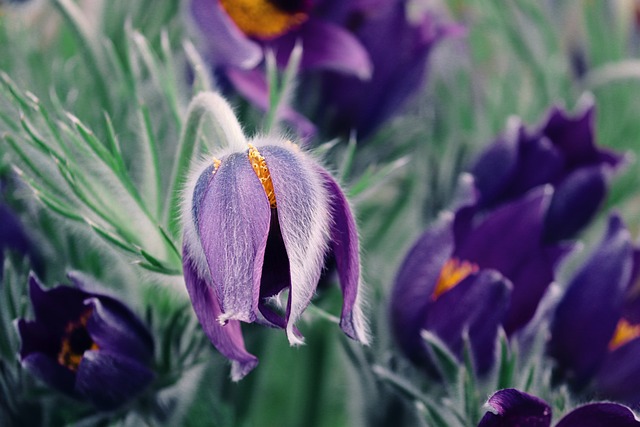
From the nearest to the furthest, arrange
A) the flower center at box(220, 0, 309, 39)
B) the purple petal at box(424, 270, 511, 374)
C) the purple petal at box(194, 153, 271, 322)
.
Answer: the purple petal at box(194, 153, 271, 322) < the purple petal at box(424, 270, 511, 374) < the flower center at box(220, 0, 309, 39)

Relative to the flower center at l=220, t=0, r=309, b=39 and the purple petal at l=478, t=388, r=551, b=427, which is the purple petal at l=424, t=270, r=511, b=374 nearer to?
the purple petal at l=478, t=388, r=551, b=427

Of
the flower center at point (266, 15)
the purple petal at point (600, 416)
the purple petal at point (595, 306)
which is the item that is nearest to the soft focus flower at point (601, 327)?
the purple petal at point (595, 306)

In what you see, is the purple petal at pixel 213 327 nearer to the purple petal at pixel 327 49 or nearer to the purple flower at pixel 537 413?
the purple flower at pixel 537 413

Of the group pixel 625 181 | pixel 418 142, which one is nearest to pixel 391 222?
pixel 418 142

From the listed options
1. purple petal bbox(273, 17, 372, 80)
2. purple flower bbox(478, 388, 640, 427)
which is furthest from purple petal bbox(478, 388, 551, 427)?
purple petal bbox(273, 17, 372, 80)

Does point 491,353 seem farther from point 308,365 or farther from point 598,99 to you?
point 598,99

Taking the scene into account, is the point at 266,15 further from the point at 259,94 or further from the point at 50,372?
the point at 50,372
